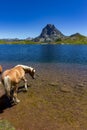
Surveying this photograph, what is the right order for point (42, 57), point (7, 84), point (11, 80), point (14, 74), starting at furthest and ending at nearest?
point (42, 57)
point (14, 74)
point (11, 80)
point (7, 84)

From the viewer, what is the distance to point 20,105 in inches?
595

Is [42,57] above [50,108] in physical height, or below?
above

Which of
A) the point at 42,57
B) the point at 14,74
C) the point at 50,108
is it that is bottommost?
the point at 50,108

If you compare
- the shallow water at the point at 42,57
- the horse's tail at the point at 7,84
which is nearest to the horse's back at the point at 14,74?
the horse's tail at the point at 7,84

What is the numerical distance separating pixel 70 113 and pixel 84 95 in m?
4.23

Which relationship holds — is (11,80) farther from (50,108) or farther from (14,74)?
(50,108)

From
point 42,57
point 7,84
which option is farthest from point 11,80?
point 42,57

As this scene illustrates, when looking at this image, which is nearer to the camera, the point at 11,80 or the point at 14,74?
the point at 11,80

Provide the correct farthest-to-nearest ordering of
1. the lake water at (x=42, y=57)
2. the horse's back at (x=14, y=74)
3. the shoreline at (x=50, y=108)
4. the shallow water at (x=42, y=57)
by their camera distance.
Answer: the lake water at (x=42, y=57)
the shallow water at (x=42, y=57)
the horse's back at (x=14, y=74)
the shoreline at (x=50, y=108)

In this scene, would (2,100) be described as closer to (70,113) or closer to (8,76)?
(8,76)

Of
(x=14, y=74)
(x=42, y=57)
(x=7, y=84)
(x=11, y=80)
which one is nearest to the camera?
(x=7, y=84)

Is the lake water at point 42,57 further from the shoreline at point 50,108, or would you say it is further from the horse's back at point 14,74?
the horse's back at point 14,74

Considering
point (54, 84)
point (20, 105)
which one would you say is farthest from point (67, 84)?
point (20, 105)

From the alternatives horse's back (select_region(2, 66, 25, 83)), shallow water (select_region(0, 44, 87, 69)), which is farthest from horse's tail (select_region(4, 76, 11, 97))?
shallow water (select_region(0, 44, 87, 69))
